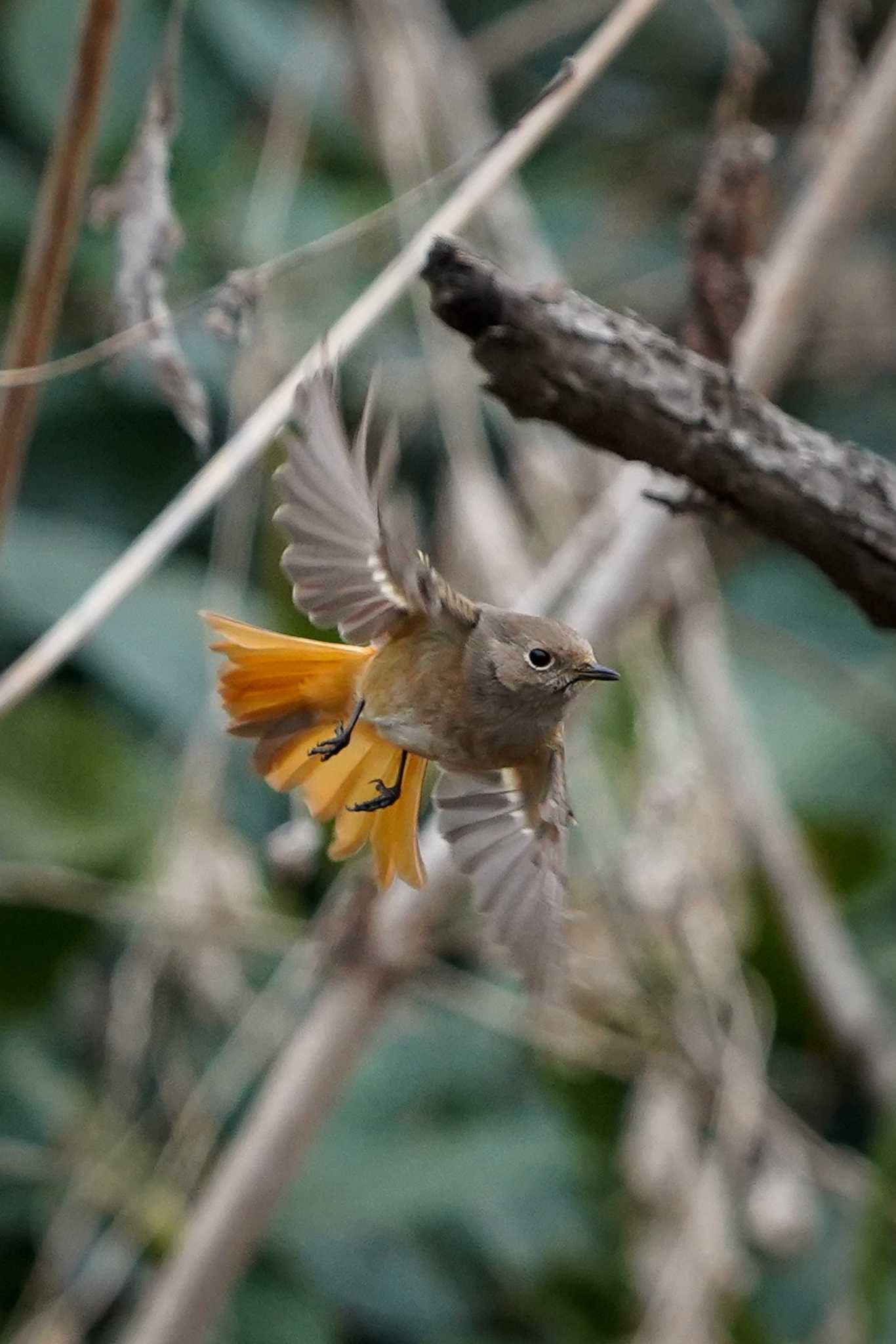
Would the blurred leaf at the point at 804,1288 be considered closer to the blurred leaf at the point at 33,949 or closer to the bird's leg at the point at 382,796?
the blurred leaf at the point at 33,949

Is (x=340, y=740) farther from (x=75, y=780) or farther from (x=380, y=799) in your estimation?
(x=75, y=780)

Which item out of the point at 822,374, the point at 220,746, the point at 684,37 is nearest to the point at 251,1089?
the point at 220,746

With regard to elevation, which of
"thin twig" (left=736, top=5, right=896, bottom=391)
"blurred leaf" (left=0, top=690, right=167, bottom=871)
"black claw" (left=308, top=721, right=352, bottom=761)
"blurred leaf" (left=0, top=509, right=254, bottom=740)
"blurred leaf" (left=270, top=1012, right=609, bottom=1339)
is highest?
"thin twig" (left=736, top=5, right=896, bottom=391)

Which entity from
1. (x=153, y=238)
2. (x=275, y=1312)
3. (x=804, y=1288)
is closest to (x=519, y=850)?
(x=153, y=238)

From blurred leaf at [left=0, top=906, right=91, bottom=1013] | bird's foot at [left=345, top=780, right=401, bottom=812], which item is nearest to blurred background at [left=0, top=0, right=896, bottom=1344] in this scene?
blurred leaf at [left=0, top=906, right=91, bottom=1013]

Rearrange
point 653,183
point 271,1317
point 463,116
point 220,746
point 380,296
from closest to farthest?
point 380,296 → point 220,746 → point 271,1317 → point 463,116 → point 653,183

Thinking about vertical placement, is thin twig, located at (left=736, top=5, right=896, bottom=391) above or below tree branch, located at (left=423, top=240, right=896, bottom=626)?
above

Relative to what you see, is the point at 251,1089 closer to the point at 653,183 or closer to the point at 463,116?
the point at 463,116

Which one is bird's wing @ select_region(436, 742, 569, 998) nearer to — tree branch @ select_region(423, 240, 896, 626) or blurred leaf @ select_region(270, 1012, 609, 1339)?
tree branch @ select_region(423, 240, 896, 626)
